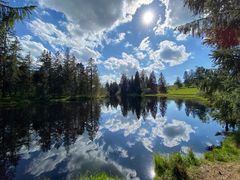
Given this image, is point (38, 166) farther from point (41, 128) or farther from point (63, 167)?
point (41, 128)

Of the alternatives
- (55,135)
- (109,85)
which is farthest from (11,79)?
(109,85)

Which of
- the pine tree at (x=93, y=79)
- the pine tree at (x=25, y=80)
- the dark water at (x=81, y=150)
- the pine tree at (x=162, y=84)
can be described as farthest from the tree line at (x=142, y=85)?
the dark water at (x=81, y=150)

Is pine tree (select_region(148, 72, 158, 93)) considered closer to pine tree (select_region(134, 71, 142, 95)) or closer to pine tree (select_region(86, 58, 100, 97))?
pine tree (select_region(134, 71, 142, 95))

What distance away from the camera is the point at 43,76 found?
63.6 m

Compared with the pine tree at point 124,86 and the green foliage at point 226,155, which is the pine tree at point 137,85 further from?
the green foliage at point 226,155

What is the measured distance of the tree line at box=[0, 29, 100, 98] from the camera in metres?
50.1

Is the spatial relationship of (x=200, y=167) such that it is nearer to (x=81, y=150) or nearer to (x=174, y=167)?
(x=174, y=167)

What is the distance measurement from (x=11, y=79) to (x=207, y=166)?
49.3 meters

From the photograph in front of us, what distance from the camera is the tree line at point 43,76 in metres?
50.1

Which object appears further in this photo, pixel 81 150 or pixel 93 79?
pixel 93 79

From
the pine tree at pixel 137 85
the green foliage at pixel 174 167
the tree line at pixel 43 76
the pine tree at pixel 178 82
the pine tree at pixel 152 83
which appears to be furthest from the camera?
the pine tree at pixel 178 82

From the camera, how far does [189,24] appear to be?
28.6 feet

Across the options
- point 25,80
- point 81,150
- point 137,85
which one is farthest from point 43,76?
point 137,85

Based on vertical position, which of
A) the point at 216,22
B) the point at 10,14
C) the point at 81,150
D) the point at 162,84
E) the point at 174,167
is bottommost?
the point at 81,150
